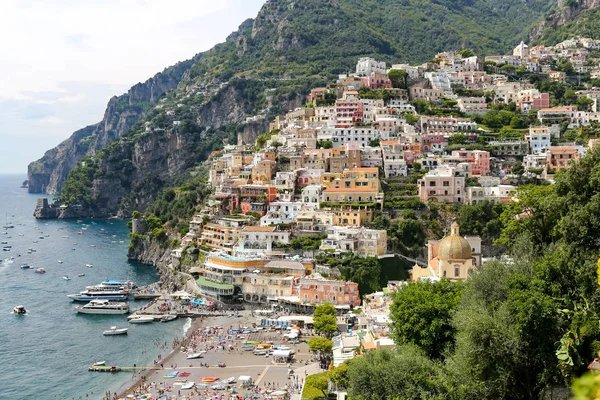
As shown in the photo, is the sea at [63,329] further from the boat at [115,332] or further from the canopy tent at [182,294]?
the canopy tent at [182,294]

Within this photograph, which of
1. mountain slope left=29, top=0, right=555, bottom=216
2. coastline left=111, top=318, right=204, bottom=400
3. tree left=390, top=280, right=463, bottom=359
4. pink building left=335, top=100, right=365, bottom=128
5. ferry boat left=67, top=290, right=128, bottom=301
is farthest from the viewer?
mountain slope left=29, top=0, right=555, bottom=216

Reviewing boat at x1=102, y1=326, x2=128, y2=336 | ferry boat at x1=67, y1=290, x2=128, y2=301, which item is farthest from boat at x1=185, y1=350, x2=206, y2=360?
ferry boat at x1=67, y1=290, x2=128, y2=301

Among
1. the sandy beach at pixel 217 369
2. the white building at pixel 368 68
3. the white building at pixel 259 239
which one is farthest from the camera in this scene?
the white building at pixel 368 68

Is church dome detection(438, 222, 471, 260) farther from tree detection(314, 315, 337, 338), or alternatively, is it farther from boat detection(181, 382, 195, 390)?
boat detection(181, 382, 195, 390)

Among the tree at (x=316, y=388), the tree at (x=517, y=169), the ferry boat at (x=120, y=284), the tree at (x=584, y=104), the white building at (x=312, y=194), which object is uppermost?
the tree at (x=584, y=104)

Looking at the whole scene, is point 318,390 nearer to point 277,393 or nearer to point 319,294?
point 277,393

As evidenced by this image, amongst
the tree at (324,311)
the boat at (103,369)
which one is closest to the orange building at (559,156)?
the tree at (324,311)

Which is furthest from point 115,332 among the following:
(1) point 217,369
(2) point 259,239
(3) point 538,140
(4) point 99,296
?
(3) point 538,140

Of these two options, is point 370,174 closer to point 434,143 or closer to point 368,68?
point 434,143
